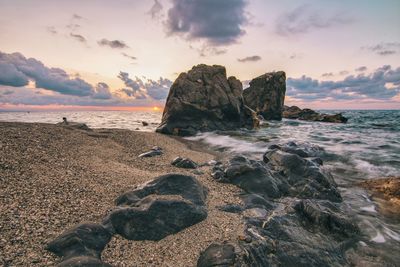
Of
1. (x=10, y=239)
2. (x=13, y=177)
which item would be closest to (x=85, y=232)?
(x=10, y=239)

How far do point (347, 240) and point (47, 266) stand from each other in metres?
5.82

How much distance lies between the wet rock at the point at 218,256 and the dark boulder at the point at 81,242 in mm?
1642

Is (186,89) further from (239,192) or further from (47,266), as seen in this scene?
A: (47,266)

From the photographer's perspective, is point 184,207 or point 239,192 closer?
point 184,207

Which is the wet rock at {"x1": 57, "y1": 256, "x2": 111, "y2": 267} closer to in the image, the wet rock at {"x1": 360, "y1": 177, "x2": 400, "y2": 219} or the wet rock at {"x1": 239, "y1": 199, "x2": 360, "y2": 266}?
the wet rock at {"x1": 239, "y1": 199, "x2": 360, "y2": 266}

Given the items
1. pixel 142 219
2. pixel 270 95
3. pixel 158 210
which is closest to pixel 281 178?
pixel 158 210

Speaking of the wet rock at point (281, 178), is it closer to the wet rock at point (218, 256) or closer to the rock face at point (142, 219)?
the rock face at point (142, 219)

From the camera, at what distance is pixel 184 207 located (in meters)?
5.35

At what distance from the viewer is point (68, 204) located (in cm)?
527

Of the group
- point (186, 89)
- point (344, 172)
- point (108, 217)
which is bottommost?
point (344, 172)

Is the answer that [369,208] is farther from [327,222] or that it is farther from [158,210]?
[158,210]

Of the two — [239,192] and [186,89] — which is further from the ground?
[186,89]

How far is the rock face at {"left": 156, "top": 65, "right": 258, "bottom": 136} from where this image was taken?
1097 inches

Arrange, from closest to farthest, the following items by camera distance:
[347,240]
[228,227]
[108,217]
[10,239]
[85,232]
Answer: [10,239], [85,232], [108,217], [228,227], [347,240]
